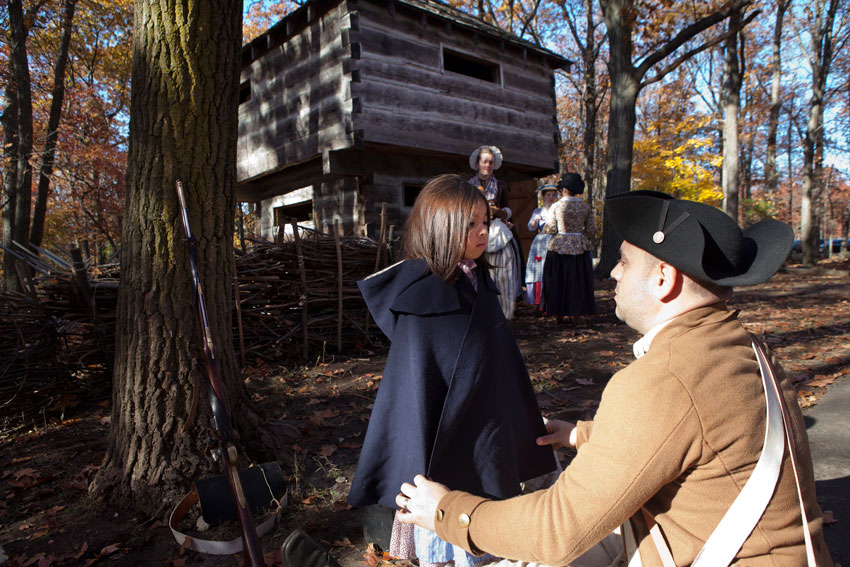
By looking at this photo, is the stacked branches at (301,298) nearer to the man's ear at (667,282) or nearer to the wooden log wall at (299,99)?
the wooden log wall at (299,99)

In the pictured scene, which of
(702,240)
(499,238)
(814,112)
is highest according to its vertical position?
(814,112)

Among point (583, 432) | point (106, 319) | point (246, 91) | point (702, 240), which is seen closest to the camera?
point (702, 240)

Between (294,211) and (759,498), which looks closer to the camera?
(759,498)

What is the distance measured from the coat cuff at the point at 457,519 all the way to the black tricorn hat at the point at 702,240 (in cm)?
79

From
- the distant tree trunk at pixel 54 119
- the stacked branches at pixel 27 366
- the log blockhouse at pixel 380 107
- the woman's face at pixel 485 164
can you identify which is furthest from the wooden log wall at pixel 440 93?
the distant tree trunk at pixel 54 119

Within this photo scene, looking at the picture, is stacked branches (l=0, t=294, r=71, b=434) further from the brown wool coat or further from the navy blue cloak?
the brown wool coat

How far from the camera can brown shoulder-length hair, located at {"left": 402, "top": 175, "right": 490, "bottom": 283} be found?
2.37 m

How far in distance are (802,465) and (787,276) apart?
57.2 feet

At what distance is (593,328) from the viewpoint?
8.30 metres

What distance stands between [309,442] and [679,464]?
3439 mm

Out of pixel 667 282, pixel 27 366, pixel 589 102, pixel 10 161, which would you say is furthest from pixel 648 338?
pixel 589 102

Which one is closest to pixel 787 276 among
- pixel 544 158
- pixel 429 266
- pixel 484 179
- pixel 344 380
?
pixel 544 158

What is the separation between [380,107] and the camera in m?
9.62

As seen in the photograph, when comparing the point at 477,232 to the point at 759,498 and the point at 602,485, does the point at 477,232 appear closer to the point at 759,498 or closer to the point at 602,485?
the point at 602,485
